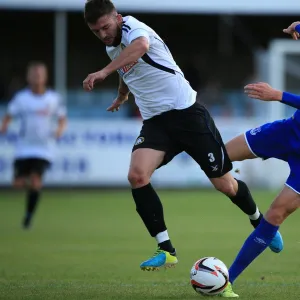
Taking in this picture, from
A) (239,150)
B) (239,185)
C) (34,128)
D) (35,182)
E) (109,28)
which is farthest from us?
(34,128)

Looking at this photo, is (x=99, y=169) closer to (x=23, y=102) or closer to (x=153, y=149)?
(x=23, y=102)

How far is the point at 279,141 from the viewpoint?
8.24m

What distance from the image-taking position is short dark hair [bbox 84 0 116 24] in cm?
778

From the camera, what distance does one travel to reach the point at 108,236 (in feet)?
41.8

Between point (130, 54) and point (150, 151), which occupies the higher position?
point (130, 54)

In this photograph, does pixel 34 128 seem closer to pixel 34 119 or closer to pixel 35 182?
pixel 34 119

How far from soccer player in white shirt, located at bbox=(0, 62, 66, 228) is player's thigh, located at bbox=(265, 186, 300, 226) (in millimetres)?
7344

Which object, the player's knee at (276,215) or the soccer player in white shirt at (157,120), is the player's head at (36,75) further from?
the player's knee at (276,215)

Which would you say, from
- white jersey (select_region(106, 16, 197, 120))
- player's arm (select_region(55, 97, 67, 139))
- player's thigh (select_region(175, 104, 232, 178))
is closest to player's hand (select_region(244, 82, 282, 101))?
player's thigh (select_region(175, 104, 232, 178))

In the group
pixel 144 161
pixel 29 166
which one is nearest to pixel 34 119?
pixel 29 166

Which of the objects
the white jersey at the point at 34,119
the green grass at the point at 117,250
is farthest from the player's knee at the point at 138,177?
the white jersey at the point at 34,119

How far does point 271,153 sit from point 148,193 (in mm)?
1226

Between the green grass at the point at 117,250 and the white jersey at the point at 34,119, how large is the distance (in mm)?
1240

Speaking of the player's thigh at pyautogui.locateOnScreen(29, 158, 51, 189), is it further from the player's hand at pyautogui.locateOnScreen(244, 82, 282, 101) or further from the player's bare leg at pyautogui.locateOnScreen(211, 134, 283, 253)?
the player's hand at pyautogui.locateOnScreen(244, 82, 282, 101)
